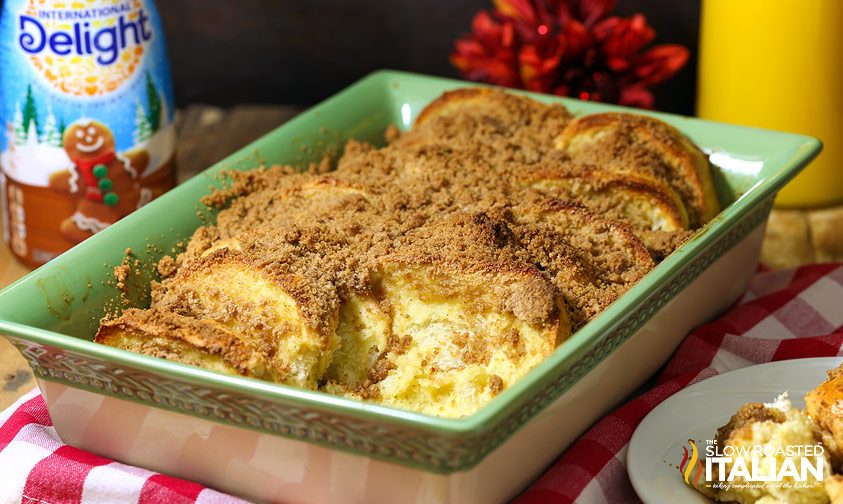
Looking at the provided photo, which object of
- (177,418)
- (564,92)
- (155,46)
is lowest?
(564,92)

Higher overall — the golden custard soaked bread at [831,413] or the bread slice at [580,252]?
the bread slice at [580,252]

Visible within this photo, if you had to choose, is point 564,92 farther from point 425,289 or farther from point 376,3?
point 425,289

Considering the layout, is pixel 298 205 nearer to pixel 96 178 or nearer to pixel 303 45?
pixel 96 178

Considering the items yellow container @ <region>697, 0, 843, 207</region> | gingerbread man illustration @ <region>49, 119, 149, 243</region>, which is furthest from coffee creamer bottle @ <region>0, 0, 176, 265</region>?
yellow container @ <region>697, 0, 843, 207</region>

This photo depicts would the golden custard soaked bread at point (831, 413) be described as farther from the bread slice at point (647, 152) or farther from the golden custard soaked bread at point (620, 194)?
the bread slice at point (647, 152)

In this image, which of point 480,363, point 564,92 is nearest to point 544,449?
point 480,363

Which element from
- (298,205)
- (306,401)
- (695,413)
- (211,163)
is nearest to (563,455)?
(695,413)

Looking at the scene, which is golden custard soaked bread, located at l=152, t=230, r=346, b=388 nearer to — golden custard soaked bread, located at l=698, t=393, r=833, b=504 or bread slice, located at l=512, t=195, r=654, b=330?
bread slice, located at l=512, t=195, r=654, b=330

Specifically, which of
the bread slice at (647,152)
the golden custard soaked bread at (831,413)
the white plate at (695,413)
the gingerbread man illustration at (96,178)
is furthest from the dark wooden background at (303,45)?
the golden custard soaked bread at (831,413)
